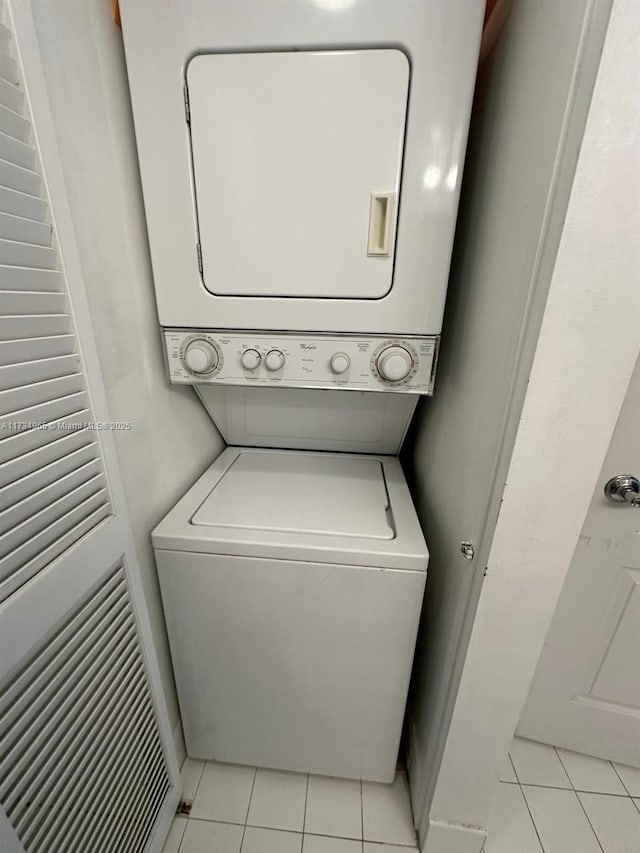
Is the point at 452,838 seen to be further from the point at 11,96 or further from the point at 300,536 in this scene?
the point at 11,96

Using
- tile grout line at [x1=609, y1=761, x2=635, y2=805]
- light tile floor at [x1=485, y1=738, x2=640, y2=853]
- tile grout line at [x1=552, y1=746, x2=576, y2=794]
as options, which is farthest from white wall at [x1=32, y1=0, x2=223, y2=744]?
tile grout line at [x1=609, y1=761, x2=635, y2=805]

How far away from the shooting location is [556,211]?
1.96 feet

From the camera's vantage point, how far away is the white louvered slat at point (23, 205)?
1.89ft

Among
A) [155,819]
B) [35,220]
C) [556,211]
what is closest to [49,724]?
[155,819]

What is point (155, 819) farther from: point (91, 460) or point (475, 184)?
point (475, 184)

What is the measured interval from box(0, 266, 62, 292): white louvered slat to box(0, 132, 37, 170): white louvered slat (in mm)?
166

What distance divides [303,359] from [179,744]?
4.79 feet

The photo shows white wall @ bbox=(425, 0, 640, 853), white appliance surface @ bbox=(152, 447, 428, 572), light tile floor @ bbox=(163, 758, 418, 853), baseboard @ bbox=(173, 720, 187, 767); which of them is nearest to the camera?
white wall @ bbox=(425, 0, 640, 853)

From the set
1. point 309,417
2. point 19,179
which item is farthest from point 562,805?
point 19,179

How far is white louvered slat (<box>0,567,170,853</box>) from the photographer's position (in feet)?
2.06

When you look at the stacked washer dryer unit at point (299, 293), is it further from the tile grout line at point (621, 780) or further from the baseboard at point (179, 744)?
the tile grout line at point (621, 780)

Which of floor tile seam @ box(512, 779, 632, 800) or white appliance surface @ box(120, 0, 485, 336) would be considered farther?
floor tile seam @ box(512, 779, 632, 800)

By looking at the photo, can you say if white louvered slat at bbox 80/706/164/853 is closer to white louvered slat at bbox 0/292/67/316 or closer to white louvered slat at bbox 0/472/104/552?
white louvered slat at bbox 0/472/104/552

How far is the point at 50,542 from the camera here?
0.68 m
